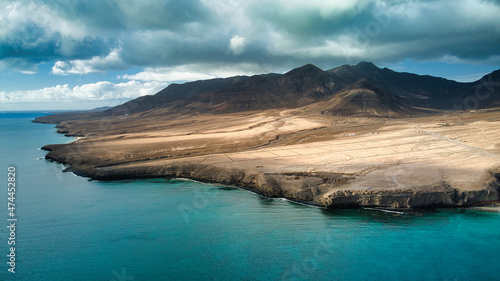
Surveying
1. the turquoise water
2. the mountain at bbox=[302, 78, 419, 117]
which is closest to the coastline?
the turquoise water

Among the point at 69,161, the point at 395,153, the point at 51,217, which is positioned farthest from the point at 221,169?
the point at 69,161

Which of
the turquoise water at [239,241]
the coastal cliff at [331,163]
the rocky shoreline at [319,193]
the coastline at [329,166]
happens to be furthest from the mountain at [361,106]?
the turquoise water at [239,241]

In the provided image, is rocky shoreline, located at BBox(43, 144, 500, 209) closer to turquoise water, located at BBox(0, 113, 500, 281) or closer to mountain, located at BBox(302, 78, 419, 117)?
turquoise water, located at BBox(0, 113, 500, 281)

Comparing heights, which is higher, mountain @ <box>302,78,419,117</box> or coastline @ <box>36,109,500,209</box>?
mountain @ <box>302,78,419,117</box>

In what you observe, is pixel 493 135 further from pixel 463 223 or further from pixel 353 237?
pixel 353 237

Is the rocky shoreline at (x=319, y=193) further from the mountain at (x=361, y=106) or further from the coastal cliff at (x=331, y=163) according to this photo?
the mountain at (x=361, y=106)

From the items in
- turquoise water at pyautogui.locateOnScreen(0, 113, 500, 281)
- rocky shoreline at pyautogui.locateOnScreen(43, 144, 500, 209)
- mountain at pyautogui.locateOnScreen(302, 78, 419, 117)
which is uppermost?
mountain at pyautogui.locateOnScreen(302, 78, 419, 117)

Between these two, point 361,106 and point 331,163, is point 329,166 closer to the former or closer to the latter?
point 331,163

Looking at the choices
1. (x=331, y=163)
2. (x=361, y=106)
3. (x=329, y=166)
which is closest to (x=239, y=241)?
(x=329, y=166)
